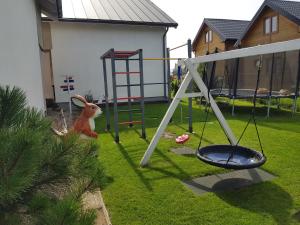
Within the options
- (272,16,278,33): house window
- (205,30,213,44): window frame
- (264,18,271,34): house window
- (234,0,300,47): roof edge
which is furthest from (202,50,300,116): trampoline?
(205,30,213,44): window frame

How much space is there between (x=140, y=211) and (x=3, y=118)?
2.08 meters

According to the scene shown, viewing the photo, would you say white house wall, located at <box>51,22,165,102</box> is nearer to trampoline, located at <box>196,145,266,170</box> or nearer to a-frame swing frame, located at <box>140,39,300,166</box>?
a-frame swing frame, located at <box>140,39,300,166</box>

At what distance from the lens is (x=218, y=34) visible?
20.1 meters

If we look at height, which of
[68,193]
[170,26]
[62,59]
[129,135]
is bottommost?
[129,135]

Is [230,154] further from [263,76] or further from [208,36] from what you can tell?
[208,36]

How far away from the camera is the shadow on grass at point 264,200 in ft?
8.94

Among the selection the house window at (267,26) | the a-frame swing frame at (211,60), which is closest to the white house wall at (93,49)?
the a-frame swing frame at (211,60)

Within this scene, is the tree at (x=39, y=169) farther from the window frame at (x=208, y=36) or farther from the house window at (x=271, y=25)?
the window frame at (x=208, y=36)

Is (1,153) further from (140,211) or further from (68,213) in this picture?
(140,211)

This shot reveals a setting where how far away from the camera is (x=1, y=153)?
0.90 metres

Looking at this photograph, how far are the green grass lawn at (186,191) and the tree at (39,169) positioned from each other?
1.06 feet

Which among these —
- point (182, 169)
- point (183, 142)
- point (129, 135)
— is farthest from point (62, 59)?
point (182, 169)

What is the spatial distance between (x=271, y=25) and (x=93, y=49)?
10.9 meters

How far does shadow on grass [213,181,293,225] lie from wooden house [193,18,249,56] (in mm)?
16183
